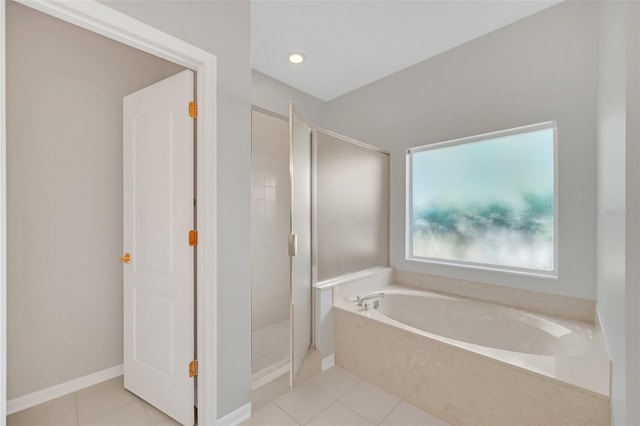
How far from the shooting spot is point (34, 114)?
1.79 m

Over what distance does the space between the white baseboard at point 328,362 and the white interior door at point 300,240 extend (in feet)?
0.64

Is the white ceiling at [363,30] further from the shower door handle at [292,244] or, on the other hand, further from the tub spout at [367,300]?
the tub spout at [367,300]

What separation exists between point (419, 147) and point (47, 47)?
2966mm

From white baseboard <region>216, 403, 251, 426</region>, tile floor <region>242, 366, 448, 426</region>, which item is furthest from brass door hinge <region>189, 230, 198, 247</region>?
tile floor <region>242, 366, 448, 426</region>

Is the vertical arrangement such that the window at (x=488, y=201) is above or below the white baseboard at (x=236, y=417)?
above

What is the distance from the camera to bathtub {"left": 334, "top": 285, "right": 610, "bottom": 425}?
1.32 metres

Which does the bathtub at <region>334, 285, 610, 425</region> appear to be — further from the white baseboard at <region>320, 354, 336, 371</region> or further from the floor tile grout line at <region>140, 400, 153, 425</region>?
the floor tile grout line at <region>140, 400, 153, 425</region>

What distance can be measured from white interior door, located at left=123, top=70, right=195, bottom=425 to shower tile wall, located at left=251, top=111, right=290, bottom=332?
104 cm

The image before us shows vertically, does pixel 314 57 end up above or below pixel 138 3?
above

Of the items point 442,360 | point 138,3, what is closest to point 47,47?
point 138,3

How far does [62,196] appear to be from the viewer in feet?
6.22

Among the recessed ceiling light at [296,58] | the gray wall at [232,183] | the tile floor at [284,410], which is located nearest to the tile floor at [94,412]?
the tile floor at [284,410]

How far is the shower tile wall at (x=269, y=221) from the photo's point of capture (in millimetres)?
2738

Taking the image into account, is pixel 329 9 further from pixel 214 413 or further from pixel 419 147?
pixel 214 413
